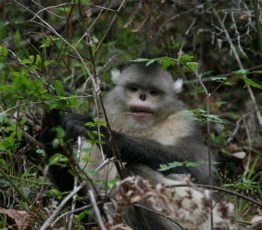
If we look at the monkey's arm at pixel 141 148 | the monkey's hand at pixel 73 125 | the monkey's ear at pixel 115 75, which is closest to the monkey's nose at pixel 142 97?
the monkey's ear at pixel 115 75

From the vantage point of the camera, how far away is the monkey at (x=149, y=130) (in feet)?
14.0

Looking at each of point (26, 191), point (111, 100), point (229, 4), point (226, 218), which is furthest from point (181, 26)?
point (226, 218)

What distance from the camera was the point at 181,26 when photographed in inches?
346

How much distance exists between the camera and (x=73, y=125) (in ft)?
13.4

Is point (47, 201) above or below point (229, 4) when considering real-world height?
below

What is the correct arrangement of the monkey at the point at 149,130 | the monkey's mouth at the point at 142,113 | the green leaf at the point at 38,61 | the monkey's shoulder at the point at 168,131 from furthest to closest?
the monkey's mouth at the point at 142,113
the monkey's shoulder at the point at 168,131
the monkey at the point at 149,130
the green leaf at the point at 38,61

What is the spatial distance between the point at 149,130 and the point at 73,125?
1579mm

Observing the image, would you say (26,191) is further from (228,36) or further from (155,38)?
(228,36)

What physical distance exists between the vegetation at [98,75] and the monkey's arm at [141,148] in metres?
0.29

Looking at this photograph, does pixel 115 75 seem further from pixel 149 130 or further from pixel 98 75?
pixel 149 130

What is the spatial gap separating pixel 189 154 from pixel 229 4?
369 centimetres

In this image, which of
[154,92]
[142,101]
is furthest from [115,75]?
[142,101]

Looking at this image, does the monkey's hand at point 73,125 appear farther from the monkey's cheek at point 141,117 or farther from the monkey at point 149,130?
the monkey's cheek at point 141,117

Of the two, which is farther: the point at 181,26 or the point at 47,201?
the point at 181,26
